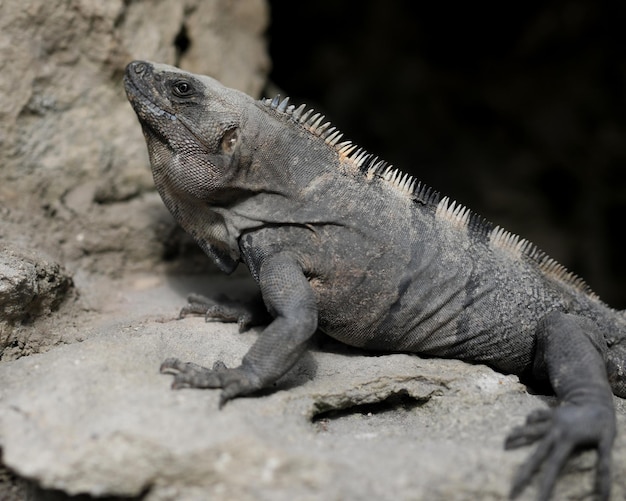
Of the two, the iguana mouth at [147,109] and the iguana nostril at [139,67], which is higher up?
the iguana nostril at [139,67]

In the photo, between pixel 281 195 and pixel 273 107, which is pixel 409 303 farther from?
pixel 273 107

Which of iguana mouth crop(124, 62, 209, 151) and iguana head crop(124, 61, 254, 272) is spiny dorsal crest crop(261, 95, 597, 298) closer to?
iguana head crop(124, 61, 254, 272)

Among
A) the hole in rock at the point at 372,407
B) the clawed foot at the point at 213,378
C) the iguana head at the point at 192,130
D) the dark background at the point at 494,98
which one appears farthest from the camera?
the dark background at the point at 494,98

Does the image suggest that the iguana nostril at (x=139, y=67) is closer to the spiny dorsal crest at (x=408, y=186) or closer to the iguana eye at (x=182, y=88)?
the iguana eye at (x=182, y=88)

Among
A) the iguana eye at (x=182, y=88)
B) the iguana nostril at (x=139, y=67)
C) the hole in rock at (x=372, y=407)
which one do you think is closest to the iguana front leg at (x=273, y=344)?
the hole in rock at (x=372, y=407)

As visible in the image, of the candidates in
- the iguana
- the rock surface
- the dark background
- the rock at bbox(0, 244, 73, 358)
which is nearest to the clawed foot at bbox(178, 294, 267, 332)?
the rock surface

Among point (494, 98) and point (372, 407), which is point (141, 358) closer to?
point (372, 407)
